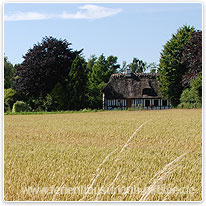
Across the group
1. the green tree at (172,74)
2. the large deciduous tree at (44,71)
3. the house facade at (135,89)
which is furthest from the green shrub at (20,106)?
the green tree at (172,74)

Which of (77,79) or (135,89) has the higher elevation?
(77,79)

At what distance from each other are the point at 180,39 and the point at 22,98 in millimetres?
5648

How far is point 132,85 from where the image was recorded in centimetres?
880

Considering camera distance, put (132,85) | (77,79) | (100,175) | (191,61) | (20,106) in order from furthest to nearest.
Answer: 1. (20,106)
2. (77,79)
3. (132,85)
4. (191,61)
5. (100,175)

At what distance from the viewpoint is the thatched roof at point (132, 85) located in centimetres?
776

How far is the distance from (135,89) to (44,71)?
2.96m

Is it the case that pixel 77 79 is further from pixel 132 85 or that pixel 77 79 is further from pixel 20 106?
pixel 20 106

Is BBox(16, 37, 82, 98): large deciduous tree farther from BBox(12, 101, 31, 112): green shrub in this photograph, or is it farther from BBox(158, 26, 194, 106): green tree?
BBox(158, 26, 194, 106): green tree

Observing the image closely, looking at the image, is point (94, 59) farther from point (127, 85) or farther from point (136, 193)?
point (136, 193)

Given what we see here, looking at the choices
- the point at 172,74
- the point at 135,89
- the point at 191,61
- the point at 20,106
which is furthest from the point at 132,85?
the point at 20,106

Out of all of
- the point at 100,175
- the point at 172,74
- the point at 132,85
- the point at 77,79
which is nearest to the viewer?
the point at 100,175

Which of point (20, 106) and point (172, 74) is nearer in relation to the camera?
point (172, 74)

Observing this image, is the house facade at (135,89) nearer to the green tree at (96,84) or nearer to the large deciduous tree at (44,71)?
the green tree at (96,84)

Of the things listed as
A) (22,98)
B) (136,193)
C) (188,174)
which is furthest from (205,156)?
(22,98)
